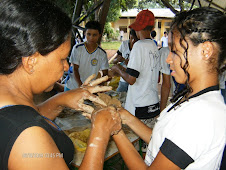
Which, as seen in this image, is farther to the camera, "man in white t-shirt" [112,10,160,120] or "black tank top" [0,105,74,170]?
"man in white t-shirt" [112,10,160,120]

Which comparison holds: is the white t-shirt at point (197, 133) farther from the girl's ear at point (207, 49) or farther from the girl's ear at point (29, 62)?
the girl's ear at point (29, 62)

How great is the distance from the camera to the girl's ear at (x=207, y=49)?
947 millimetres

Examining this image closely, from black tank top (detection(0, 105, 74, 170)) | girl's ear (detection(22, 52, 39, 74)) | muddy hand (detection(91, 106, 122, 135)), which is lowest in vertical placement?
muddy hand (detection(91, 106, 122, 135))

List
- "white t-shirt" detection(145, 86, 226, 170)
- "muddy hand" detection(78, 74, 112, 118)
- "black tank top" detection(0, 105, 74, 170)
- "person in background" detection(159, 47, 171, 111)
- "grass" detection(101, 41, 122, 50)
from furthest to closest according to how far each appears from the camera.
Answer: "grass" detection(101, 41, 122, 50) → "person in background" detection(159, 47, 171, 111) → "muddy hand" detection(78, 74, 112, 118) → "white t-shirt" detection(145, 86, 226, 170) → "black tank top" detection(0, 105, 74, 170)

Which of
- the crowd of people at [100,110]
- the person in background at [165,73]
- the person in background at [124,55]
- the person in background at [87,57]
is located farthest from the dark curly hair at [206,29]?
the person in background at [124,55]

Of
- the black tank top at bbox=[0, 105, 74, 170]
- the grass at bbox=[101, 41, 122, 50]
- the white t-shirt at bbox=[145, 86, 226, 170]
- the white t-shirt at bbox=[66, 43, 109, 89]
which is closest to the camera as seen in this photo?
the black tank top at bbox=[0, 105, 74, 170]

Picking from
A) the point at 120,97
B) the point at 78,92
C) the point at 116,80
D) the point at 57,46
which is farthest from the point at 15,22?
the point at 116,80

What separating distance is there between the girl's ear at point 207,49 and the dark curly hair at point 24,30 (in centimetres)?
72

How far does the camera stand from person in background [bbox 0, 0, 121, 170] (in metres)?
0.74

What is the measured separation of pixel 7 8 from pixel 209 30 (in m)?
0.93

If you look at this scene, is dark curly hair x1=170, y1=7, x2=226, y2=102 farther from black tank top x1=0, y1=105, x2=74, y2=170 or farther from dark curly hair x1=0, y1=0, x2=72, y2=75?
black tank top x1=0, y1=105, x2=74, y2=170

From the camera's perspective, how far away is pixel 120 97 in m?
3.41

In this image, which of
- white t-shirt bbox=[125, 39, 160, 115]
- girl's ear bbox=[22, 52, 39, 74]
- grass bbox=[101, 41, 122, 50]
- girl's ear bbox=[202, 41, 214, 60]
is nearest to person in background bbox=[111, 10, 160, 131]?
white t-shirt bbox=[125, 39, 160, 115]

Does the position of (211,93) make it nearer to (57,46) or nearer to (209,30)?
(209,30)
